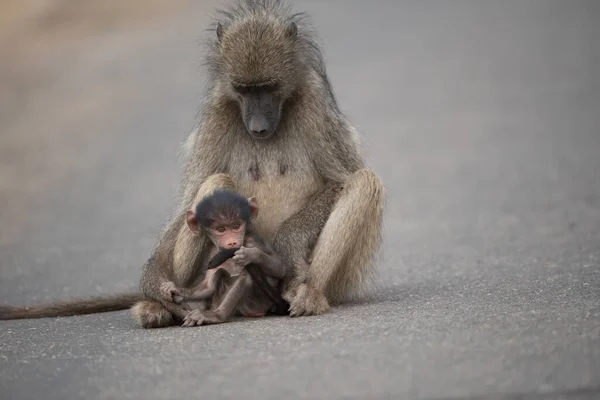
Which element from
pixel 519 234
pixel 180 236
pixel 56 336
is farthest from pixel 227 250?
pixel 519 234

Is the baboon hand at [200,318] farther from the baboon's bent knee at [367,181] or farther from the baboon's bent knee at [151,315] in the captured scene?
the baboon's bent knee at [367,181]

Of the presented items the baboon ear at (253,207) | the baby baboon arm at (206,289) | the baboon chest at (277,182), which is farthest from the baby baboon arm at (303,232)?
the baby baboon arm at (206,289)

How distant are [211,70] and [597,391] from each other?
400 centimetres

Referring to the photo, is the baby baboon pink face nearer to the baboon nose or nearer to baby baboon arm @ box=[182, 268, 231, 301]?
baby baboon arm @ box=[182, 268, 231, 301]

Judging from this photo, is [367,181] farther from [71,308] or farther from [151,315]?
[71,308]

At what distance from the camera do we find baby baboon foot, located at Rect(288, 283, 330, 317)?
6918mm

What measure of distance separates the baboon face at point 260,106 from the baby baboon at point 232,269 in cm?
49

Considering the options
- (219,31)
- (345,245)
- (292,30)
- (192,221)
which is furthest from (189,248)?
(292,30)

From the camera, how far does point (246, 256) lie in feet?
22.1

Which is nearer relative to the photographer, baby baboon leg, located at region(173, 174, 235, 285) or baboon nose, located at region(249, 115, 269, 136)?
baboon nose, located at region(249, 115, 269, 136)

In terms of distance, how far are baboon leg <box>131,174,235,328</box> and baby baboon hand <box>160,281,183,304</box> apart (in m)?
0.04

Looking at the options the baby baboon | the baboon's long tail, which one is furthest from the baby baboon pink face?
the baboon's long tail

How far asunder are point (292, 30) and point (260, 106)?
64 centimetres

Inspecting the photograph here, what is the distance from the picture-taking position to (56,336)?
6.81m
